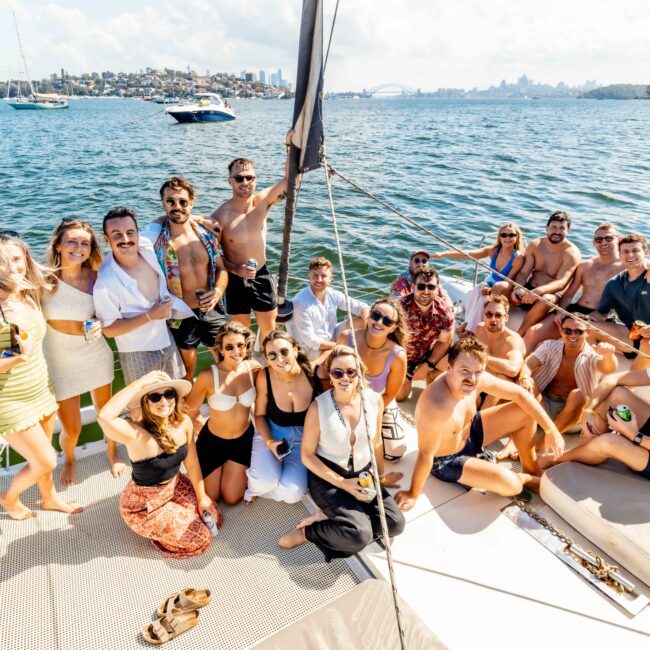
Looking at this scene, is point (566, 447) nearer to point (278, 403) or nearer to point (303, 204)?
point (278, 403)

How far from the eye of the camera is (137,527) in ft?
8.27

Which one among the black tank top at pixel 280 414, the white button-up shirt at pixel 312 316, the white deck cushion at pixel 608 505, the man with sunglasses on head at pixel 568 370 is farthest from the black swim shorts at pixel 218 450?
the man with sunglasses on head at pixel 568 370

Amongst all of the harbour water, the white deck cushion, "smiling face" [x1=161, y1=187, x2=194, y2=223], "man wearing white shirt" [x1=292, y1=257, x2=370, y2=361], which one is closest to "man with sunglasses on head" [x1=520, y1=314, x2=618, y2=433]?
the white deck cushion

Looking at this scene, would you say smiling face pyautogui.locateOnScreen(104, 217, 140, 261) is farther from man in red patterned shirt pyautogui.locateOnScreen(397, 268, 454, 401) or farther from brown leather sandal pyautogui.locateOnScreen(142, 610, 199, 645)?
man in red patterned shirt pyautogui.locateOnScreen(397, 268, 454, 401)

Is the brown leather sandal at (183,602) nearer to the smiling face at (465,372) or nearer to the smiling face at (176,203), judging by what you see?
the smiling face at (465,372)

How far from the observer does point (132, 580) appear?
7.88 ft

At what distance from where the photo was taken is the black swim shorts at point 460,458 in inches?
115

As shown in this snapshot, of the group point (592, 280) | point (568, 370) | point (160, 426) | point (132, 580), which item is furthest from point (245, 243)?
point (592, 280)

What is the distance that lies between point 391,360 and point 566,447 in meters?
1.52

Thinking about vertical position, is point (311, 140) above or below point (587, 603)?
above

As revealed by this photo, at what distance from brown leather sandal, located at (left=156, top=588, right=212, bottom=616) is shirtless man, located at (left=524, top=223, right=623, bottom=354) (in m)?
3.44

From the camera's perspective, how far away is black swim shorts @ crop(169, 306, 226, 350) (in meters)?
3.48

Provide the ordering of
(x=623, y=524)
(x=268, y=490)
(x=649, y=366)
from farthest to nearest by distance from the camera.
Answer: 1. (x=649, y=366)
2. (x=268, y=490)
3. (x=623, y=524)

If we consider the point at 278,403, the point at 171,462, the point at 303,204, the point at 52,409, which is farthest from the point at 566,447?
the point at 303,204
